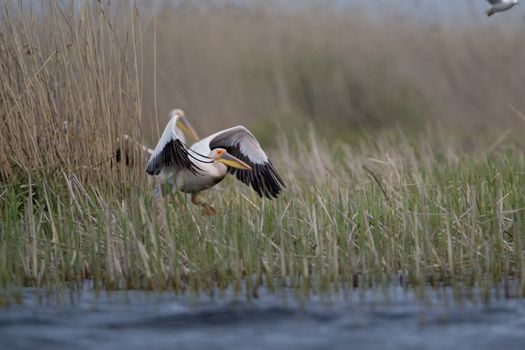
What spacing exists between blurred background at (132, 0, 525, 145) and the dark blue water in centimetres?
752

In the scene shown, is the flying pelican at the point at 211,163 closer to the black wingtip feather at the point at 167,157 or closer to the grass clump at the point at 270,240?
the black wingtip feather at the point at 167,157

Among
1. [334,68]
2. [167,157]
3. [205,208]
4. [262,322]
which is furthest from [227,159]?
[334,68]

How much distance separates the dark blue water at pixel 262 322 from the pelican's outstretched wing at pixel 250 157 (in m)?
2.33

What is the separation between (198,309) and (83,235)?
1.46m

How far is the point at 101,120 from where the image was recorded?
6.36 m

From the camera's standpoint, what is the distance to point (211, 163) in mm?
6996

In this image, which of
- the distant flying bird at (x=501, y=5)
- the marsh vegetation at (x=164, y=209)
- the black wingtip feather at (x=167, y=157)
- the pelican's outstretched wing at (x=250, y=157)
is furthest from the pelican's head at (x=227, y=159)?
the distant flying bird at (x=501, y=5)

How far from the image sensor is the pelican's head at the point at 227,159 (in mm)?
6961

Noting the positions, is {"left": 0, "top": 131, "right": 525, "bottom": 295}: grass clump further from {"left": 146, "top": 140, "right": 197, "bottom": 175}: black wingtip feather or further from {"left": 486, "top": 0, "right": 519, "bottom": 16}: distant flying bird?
{"left": 486, "top": 0, "right": 519, "bottom": 16}: distant flying bird

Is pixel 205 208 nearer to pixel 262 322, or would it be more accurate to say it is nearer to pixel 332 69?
pixel 262 322

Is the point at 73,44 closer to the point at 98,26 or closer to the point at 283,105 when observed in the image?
the point at 98,26

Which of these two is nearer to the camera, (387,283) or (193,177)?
(387,283)

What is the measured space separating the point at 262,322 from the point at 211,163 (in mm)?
2747

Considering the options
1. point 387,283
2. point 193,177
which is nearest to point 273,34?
point 193,177
